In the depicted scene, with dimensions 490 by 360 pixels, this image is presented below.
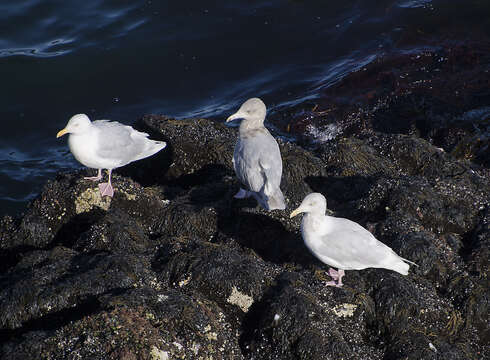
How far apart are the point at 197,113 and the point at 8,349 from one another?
326 inches

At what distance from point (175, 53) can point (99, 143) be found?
23.2 feet

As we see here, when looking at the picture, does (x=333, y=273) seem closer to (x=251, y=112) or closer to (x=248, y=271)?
(x=248, y=271)

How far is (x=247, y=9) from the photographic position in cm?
1397

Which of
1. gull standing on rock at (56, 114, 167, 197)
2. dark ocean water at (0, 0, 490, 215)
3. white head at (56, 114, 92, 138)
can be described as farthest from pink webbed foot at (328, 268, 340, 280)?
dark ocean water at (0, 0, 490, 215)

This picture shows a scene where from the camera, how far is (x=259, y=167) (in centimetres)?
601

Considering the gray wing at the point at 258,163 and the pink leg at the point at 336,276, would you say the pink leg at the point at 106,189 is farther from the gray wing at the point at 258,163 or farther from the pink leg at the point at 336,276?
the pink leg at the point at 336,276

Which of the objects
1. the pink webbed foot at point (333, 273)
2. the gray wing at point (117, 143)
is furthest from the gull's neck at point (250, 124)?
the pink webbed foot at point (333, 273)

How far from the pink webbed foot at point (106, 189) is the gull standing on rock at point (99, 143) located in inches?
4.0

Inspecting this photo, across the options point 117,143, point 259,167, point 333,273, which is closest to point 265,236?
point 259,167

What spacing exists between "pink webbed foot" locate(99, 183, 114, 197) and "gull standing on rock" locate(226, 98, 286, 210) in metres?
1.31

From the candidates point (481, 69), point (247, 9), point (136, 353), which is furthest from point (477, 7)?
point (136, 353)

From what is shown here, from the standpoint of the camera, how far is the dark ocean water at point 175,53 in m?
11.7

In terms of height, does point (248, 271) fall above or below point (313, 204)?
below

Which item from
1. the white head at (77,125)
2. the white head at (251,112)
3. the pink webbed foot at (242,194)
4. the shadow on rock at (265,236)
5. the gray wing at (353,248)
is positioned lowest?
the shadow on rock at (265,236)
